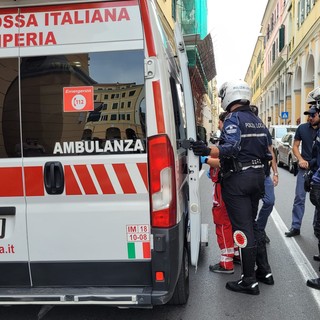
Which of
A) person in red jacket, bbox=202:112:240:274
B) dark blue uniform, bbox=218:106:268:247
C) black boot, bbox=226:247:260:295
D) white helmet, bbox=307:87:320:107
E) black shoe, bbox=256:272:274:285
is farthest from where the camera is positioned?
white helmet, bbox=307:87:320:107

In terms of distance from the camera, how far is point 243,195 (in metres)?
3.75

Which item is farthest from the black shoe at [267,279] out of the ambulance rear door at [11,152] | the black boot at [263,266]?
the ambulance rear door at [11,152]

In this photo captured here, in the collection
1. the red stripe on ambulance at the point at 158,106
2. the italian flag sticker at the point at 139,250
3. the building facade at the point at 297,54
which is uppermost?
the building facade at the point at 297,54

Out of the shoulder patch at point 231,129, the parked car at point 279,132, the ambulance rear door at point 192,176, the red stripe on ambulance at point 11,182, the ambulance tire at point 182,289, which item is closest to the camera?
the red stripe on ambulance at point 11,182

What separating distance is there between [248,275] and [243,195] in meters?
0.82

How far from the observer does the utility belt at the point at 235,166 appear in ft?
12.2

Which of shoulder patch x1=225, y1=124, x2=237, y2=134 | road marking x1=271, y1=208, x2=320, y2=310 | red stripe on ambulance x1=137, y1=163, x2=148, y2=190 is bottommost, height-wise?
road marking x1=271, y1=208, x2=320, y2=310

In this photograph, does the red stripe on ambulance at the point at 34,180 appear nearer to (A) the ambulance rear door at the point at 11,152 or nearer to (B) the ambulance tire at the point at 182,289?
(A) the ambulance rear door at the point at 11,152

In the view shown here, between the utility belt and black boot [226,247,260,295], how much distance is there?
2.53ft

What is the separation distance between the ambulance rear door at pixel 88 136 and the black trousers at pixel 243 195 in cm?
129

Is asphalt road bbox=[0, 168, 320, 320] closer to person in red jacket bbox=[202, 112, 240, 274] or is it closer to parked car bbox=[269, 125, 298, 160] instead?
person in red jacket bbox=[202, 112, 240, 274]

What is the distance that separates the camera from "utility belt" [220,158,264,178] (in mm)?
3713

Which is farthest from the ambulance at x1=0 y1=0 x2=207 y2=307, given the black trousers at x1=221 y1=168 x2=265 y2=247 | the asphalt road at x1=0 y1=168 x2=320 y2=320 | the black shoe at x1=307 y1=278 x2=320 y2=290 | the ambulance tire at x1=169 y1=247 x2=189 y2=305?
the black shoe at x1=307 y1=278 x2=320 y2=290

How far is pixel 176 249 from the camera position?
2838mm
